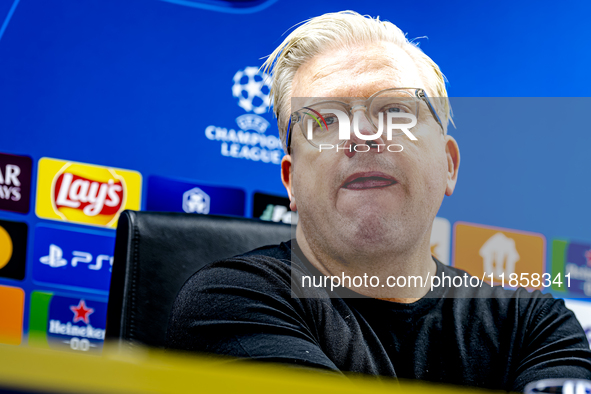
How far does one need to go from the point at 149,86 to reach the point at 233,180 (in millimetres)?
364

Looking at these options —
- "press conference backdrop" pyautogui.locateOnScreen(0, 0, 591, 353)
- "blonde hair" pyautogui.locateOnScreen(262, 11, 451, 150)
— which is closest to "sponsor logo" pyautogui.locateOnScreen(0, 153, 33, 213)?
"press conference backdrop" pyautogui.locateOnScreen(0, 0, 591, 353)

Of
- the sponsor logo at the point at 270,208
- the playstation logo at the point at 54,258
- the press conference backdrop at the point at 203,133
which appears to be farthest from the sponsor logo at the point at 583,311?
the playstation logo at the point at 54,258

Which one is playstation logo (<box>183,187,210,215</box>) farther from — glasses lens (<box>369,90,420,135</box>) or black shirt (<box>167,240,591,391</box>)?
glasses lens (<box>369,90,420,135</box>)

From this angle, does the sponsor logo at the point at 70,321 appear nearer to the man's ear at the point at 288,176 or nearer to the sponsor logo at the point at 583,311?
the man's ear at the point at 288,176

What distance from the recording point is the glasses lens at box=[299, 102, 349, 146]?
0.75 m

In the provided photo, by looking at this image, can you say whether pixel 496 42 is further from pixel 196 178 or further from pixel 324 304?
pixel 324 304

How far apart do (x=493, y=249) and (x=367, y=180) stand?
3.51 ft

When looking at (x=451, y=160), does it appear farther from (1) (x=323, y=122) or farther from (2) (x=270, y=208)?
(2) (x=270, y=208)

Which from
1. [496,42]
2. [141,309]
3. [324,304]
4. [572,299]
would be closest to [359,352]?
[324,304]

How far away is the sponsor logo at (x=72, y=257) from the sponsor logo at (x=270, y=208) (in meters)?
0.43

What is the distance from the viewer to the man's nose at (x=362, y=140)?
73 cm

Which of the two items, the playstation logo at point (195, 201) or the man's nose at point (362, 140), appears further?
the playstation logo at point (195, 201)

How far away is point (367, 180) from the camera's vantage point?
28.7 inches

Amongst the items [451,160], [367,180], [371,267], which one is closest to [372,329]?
[371,267]
